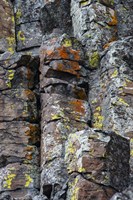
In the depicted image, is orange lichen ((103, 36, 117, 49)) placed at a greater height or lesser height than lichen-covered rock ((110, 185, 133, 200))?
greater

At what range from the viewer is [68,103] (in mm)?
16859

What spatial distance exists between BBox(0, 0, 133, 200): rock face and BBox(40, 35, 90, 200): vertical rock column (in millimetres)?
24

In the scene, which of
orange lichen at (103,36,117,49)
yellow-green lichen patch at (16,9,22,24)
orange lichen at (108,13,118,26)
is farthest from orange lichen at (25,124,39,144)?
yellow-green lichen patch at (16,9,22,24)

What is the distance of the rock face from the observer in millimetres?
14047

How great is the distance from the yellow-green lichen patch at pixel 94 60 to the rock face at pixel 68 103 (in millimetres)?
24

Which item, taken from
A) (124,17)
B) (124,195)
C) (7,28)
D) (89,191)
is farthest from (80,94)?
(124,195)

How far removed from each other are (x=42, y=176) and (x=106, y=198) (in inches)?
96.0

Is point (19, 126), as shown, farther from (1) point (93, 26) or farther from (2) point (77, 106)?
(1) point (93, 26)

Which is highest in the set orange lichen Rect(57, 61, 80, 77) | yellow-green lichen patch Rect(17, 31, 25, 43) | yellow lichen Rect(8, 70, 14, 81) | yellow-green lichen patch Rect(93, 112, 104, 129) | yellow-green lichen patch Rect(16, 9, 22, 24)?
yellow-green lichen patch Rect(16, 9, 22, 24)

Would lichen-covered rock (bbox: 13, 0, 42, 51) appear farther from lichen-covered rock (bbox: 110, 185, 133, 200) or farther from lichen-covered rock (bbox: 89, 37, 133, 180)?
lichen-covered rock (bbox: 110, 185, 133, 200)

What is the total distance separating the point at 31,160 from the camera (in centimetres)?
1623

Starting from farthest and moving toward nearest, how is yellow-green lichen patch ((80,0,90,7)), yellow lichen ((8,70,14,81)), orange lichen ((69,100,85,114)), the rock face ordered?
yellow-green lichen patch ((80,0,90,7)) → yellow lichen ((8,70,14,81)) → orange lichen ((69,100,85,114)) → the rock face

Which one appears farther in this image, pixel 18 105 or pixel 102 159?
pixel 18 105

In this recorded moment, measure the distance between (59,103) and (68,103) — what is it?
249 mm
